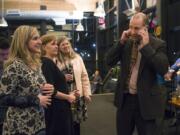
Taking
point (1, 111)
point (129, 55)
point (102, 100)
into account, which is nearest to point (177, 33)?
point (102, 100)

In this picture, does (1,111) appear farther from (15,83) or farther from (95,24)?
(95,24)

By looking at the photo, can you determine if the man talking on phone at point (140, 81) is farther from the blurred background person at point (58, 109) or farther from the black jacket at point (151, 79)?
the blurred background person at point (58, 109)

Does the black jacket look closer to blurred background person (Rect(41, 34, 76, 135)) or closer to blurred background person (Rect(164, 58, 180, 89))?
blurred background person (Rect(41, 34, 76, 135))

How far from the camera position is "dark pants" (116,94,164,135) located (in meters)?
2.90

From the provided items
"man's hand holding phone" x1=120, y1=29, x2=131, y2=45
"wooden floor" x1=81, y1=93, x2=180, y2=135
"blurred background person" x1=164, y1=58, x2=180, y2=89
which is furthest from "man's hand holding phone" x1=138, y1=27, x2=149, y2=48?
"wooden floor" x1=81, y1=93, x2=180, y2=135

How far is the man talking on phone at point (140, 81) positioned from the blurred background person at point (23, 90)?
73cm

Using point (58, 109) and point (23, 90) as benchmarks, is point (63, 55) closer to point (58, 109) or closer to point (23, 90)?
point (58, 109)

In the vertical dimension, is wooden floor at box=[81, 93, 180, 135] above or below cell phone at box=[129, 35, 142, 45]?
below

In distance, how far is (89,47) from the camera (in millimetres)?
13242

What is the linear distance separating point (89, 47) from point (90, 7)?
59.2 inches

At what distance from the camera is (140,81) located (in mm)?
2877

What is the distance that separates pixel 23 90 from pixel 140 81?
943 mm

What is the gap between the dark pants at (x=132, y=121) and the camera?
290 centimetres

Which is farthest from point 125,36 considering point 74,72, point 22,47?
point 74,72
